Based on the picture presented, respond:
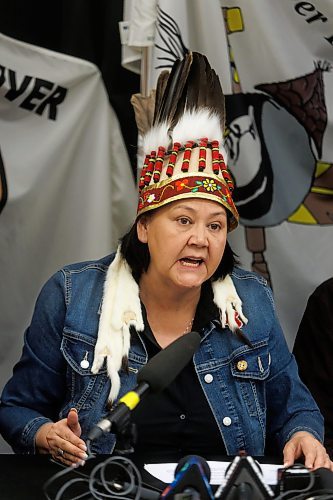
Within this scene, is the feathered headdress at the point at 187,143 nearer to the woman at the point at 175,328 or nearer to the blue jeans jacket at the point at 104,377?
the woman at the point at 175,328

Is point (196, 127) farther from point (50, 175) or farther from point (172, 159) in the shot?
point (50, 175)

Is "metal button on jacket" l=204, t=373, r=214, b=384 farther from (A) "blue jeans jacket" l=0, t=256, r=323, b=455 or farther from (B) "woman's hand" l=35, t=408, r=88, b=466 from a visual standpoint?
(B) "woman's hand" l=35, t=408, r=88, b=466

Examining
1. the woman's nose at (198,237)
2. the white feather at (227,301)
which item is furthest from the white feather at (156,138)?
the white feather at (227,301)

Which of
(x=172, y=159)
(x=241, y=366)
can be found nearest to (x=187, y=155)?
(x=172, y=159)

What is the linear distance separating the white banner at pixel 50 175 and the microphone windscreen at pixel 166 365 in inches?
57.0

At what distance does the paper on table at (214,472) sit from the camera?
170cm

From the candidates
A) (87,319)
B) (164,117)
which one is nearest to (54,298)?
(87,319)

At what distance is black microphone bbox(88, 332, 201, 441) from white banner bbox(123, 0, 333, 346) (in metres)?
1.41

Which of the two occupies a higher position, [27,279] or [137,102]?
[137,102]

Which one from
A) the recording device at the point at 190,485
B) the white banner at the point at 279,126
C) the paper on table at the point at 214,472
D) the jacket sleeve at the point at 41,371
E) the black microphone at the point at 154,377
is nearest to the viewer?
the black microphone at the point at 154,377

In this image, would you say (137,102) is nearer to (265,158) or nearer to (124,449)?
(265,158)

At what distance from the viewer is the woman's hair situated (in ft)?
7.41

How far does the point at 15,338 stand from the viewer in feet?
9.62

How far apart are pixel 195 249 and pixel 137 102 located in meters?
0.55
